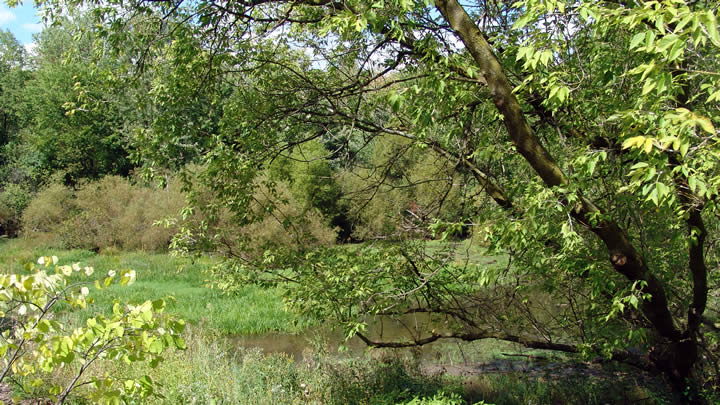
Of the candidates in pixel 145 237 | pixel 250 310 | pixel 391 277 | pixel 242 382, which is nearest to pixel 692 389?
pixel 391 277

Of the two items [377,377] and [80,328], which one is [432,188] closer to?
[377,377]

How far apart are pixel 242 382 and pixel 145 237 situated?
1906 centimetres

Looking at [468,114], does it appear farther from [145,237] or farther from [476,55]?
[145,237]

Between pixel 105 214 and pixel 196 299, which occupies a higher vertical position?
pixel 105 214

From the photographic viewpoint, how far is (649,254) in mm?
5180

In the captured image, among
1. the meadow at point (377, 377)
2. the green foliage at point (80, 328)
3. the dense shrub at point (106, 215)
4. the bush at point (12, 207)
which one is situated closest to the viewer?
the green foliage at point (80, 328)

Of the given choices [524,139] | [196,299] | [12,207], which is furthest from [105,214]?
[524,139]

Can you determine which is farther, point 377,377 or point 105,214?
point 105,214

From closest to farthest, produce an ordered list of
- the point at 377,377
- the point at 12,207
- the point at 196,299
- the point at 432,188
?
the point at 377,377
the point at 432,188
the point at 196,299
the point at 12,207

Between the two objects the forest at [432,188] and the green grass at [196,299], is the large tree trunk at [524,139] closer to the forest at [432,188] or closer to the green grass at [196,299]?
the forest at [432,188]

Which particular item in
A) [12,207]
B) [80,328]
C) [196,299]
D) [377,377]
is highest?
[12,207]

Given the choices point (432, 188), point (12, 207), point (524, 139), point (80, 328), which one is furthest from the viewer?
point (12, 207)

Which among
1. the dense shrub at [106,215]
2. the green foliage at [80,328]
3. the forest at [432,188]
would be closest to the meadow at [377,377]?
the forest at [432,188]

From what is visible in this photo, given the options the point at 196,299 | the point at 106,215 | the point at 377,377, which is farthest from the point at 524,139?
the point at 106,215
